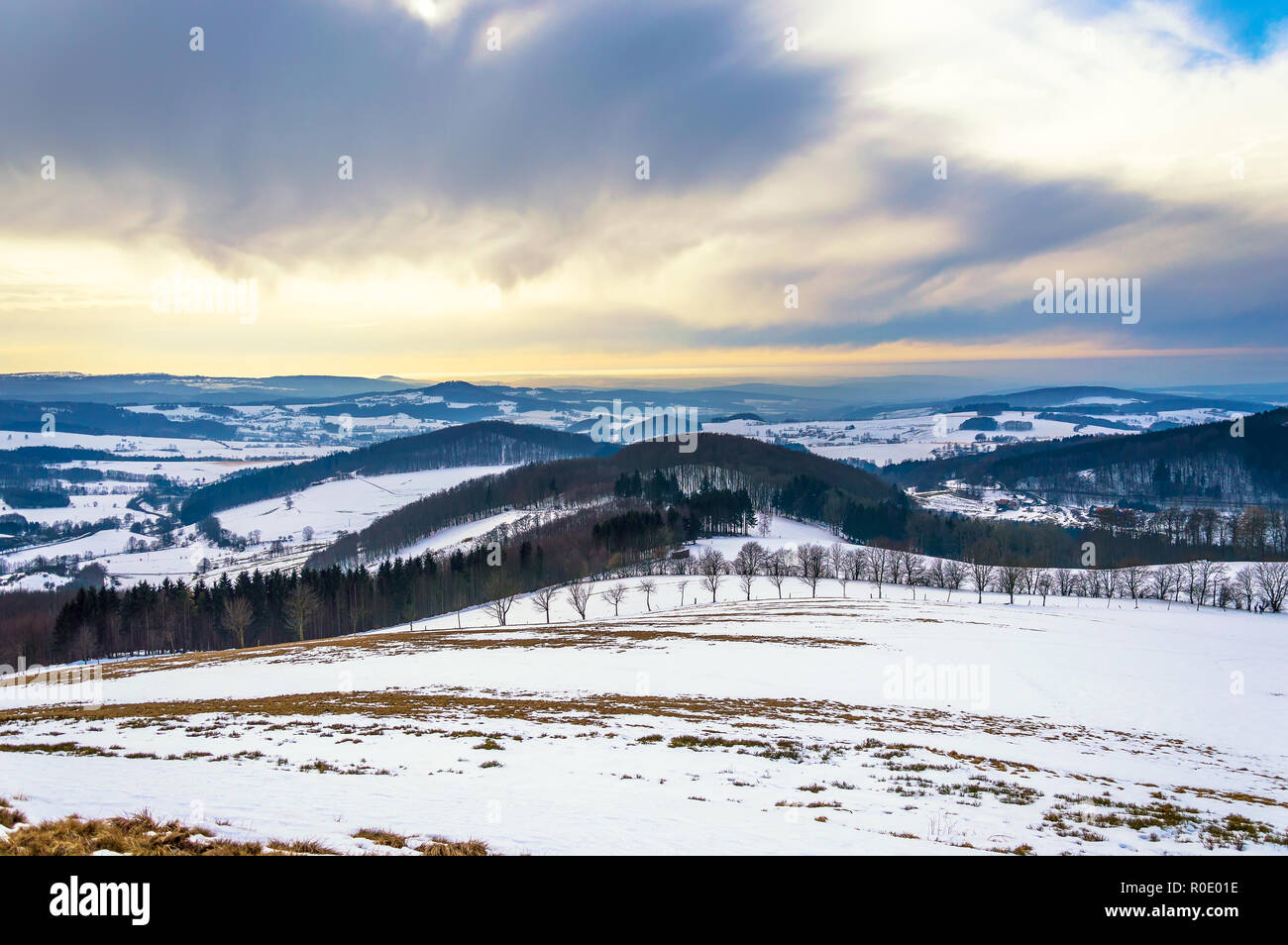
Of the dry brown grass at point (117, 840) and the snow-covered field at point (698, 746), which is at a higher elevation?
the dry brown grass at point (117, 840)

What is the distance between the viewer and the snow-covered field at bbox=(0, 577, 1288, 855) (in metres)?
12.5

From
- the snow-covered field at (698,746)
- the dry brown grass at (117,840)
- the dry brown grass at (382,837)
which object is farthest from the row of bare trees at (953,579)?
the dry brown grass at (117,840)

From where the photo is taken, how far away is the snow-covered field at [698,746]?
12.5m

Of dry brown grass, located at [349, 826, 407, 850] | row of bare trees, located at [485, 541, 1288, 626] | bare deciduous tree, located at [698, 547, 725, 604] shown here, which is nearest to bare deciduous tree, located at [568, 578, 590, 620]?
row of bare trees, located at [485, 541, 1288, 626]

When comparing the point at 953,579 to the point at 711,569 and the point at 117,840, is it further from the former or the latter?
the point at 117,840

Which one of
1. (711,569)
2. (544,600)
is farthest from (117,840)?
(711,569)

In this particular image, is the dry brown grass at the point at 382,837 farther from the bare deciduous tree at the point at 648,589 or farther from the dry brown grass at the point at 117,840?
the bare deciduous tree at the point at 648,589

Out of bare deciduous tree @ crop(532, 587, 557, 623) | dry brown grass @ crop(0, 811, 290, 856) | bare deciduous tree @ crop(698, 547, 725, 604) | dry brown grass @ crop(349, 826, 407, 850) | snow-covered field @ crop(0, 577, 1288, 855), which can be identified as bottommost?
bare deciduous tree @ crop(532, 587, 557, 623)

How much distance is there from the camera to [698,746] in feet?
67.6

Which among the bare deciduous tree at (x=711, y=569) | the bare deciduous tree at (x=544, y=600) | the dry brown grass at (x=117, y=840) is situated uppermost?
the dry brown grass at (x=117, y=840)

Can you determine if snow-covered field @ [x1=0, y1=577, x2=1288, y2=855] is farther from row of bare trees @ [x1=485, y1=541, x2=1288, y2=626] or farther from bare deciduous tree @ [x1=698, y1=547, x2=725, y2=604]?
bare deciduous tree @ [x1=698, y1=547, x2=725, y2=604]
